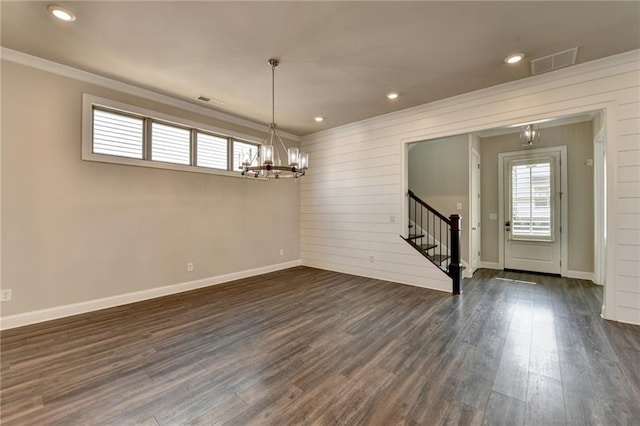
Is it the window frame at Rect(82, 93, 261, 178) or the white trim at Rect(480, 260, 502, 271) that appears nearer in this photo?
the window frame at Rect(82, 93, 261, 178)

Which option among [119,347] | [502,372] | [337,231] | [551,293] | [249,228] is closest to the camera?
[502,372]

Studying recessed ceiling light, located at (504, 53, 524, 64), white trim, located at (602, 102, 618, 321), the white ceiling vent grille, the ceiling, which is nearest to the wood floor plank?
white trim, located at (602, 102, 618, 321)

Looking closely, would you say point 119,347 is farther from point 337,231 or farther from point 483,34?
point 483,34

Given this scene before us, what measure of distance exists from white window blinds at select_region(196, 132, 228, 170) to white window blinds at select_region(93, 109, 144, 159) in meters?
0.94

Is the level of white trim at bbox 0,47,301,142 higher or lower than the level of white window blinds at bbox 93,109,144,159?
higher

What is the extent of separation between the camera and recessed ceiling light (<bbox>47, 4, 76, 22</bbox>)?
7.91ft

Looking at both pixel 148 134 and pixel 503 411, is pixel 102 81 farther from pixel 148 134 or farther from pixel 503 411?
pixel 503 411

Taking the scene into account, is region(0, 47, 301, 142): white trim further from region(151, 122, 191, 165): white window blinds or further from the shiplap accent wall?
the shiplap accent wall

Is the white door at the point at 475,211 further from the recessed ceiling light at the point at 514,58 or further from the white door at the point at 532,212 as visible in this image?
the recessed ceiling light at the point at 514,58

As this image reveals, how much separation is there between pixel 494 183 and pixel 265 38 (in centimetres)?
579

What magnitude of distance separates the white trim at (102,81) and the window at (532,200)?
607 centimetres

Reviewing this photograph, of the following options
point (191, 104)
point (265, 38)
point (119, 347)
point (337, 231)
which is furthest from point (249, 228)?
point (265, 38)

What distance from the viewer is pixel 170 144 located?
14.9 ft

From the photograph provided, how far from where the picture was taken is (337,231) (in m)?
6.03
